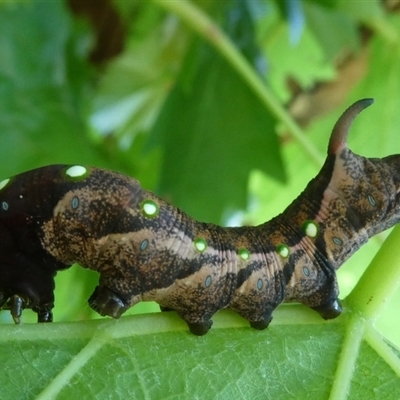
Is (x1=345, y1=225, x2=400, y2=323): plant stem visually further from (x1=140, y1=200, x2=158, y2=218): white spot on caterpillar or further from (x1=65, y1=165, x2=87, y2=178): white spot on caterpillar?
(x1=65, y1=165, x2=87, y2=178): white spot on caterpillar

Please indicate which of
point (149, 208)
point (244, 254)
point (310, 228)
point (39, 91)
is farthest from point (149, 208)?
point (39, 91)

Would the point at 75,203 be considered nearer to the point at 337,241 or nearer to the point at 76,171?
the point at 76,171

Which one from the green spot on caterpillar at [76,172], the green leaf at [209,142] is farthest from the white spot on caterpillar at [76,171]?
the green leaf at [209,142]

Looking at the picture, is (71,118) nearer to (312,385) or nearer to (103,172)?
(103,172)

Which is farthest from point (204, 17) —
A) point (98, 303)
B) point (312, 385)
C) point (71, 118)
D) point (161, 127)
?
point (312, 385)

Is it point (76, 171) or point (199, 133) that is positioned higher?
point (199, 133)

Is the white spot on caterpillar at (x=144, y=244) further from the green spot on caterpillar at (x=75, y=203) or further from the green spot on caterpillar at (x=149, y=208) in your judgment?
the green spot on caterpillar at (x=75, y=203)

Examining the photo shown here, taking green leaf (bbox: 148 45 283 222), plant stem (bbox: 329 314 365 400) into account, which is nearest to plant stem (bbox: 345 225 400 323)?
plant stem (bbox: 329 314 365 400)
